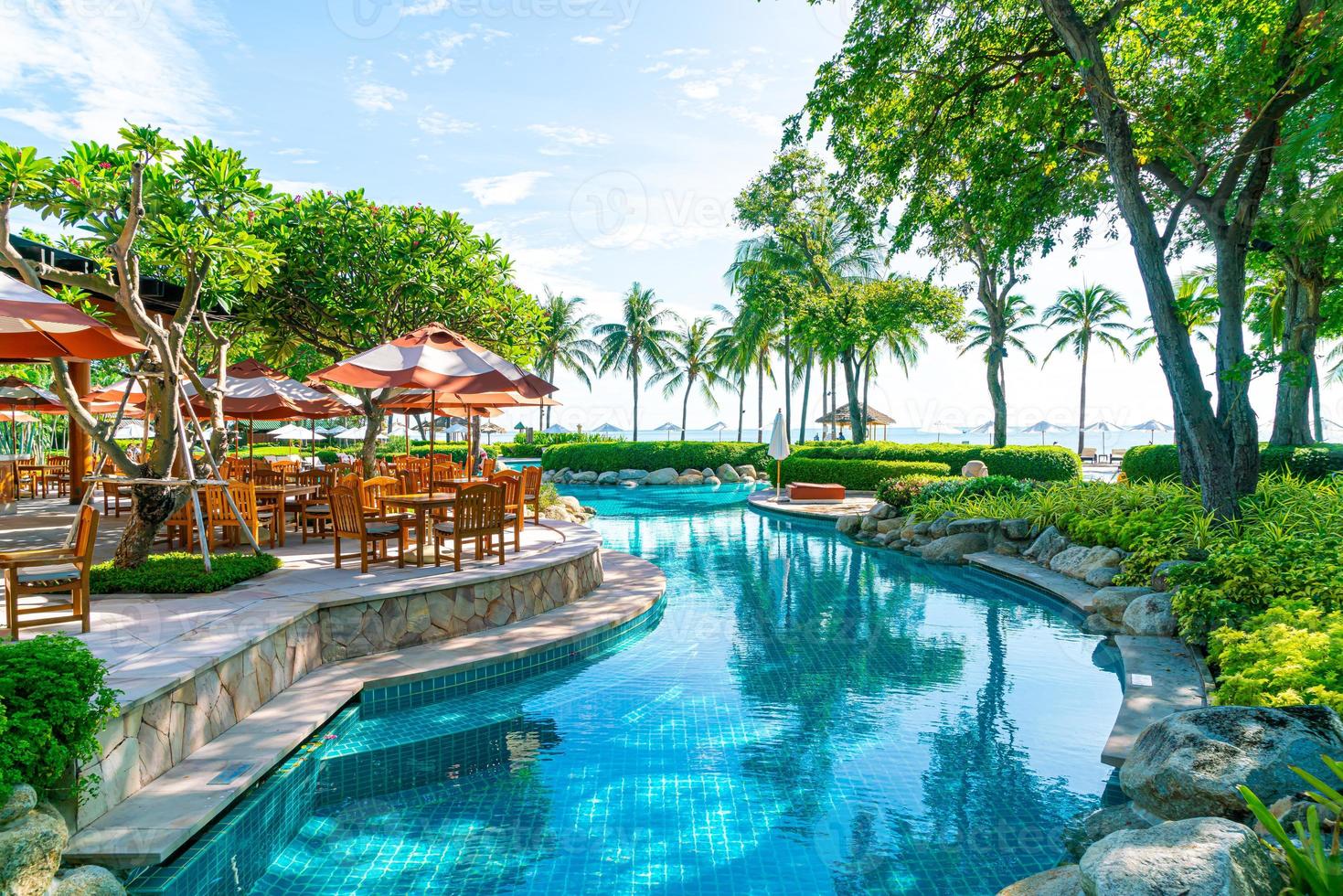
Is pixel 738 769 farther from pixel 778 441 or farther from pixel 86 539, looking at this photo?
pixel 778 441

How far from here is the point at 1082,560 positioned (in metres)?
10.4

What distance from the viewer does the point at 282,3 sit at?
32.7 feet

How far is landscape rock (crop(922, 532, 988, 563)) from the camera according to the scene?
Answer: 12.7 m

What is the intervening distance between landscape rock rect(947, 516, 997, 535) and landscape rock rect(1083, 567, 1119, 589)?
310cm

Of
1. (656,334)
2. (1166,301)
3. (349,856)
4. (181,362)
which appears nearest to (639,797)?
(349,856)

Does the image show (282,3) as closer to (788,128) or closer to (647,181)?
(647,181)

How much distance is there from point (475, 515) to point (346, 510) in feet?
5.00

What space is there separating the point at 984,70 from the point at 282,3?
408 inches

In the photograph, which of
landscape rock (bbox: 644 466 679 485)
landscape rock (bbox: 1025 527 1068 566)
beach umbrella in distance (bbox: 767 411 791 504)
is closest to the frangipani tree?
landscape rock (bbox: 1025 527 1068 566)

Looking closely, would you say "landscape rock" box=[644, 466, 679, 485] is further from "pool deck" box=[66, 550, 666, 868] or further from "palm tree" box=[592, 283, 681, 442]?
"pool deck" box=[66, 550, 666, 868]

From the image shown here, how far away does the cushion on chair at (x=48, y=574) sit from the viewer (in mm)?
5098

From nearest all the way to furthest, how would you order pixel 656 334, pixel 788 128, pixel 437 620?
pixel 437 620
pixel 788 128
pixel 656 334

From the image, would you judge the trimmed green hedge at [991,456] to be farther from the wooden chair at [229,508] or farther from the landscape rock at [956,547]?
the wooden chair at [229,508]

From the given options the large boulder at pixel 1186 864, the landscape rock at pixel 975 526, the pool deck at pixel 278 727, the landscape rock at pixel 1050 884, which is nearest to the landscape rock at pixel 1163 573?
the landscape rock at pixel 975 526
